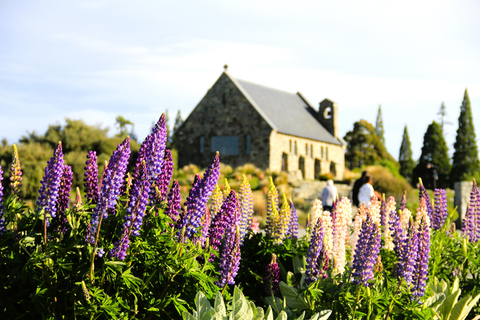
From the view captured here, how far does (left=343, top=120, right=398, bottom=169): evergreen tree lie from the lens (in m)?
65.2

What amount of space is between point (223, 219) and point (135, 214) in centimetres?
104

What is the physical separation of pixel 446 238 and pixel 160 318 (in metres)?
3.85

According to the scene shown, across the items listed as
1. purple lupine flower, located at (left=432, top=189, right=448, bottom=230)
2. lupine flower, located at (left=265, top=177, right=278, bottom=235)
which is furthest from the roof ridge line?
lupine flower, located at (left=265, top=177, right=278, bottom=235)

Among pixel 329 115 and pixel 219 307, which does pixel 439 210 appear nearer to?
pixel 219 307

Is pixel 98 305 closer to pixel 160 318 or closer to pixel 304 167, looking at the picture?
pixel 160 318

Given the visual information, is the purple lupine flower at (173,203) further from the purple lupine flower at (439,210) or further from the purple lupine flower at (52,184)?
the purple lupine flower at (439,210)

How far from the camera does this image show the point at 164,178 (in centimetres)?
404

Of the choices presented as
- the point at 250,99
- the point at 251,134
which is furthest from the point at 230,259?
the point at 250,99

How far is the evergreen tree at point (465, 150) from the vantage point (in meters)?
58.9

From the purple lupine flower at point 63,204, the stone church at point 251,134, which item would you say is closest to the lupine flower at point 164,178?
the purple lupine flower at point 63,204

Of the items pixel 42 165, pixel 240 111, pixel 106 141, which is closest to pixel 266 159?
pixel 240 111

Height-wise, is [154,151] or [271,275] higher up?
[154,151]

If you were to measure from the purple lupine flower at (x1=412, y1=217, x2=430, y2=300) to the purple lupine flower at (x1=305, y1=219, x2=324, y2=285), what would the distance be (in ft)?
2.97

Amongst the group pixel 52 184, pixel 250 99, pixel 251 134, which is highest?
pixel 250 99
